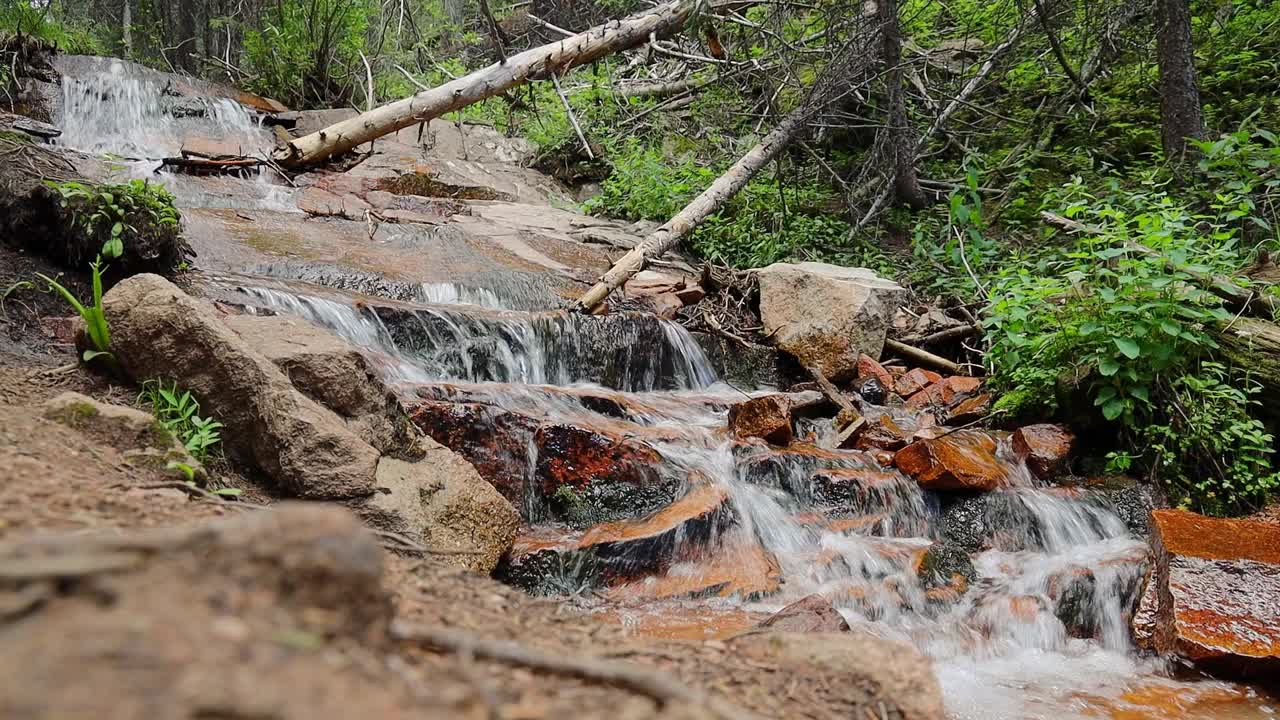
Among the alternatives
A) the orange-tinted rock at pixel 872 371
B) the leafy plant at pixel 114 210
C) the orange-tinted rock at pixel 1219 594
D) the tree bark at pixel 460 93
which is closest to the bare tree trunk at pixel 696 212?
the tree bark at pixel 460 93

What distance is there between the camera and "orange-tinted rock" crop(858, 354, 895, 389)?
24.0 ft

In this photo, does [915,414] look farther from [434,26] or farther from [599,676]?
[434,26]

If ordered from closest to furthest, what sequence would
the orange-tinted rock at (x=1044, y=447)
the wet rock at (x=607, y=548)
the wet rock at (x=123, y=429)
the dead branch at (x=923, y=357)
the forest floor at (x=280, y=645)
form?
the forest floor at (x=280, y=645)
the wet rock at (x=123, y=429)
the wet rock at (x=607, y=548)
the orange-tinted rock at (x=1044, y=447)
the dead branch at (x=923, y=357)

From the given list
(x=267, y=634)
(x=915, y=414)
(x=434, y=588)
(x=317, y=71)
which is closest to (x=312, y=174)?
(x=317, y=71)

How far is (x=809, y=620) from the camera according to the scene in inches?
128

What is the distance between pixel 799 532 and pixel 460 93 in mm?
5264

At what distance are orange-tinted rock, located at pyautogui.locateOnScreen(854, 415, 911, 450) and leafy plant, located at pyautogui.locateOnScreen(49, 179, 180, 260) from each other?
17.3 feet

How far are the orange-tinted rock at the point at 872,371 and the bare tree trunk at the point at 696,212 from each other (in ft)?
7.66

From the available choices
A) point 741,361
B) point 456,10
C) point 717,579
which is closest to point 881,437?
point 741,361

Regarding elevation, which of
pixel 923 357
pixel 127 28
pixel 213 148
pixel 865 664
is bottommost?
pixel 865 664

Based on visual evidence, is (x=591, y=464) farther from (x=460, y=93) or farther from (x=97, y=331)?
(x=460, y=93)

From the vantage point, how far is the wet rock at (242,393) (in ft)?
11.0

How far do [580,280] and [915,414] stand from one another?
Answer: 3750mm

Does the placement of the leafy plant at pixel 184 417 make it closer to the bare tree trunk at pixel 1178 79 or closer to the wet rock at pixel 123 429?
the wet rock at pixel 123 429
